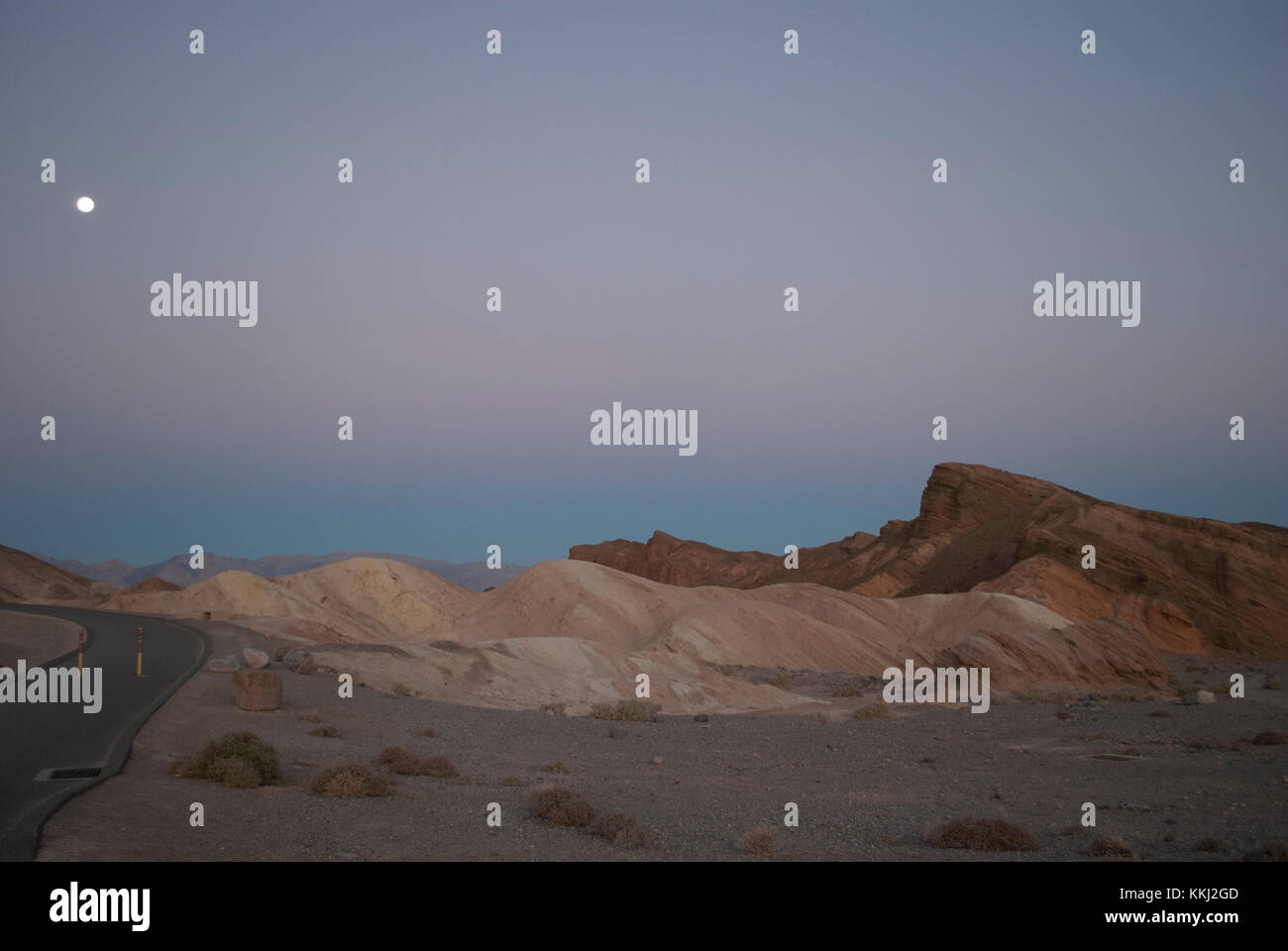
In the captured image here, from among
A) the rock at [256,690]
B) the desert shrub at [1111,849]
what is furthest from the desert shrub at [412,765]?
the desert shrub at [1111,849]

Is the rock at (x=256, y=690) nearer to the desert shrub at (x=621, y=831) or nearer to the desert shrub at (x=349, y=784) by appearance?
the desert shrub at (x=349, y=784)

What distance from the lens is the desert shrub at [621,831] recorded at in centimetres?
1088

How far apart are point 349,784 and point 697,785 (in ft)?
19.3

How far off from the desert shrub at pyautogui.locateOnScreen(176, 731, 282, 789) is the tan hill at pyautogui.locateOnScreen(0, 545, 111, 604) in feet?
228

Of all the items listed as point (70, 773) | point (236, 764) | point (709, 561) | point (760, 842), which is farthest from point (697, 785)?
point (709, 561)

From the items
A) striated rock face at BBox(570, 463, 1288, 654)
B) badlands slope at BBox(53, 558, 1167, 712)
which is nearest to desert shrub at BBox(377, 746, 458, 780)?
badlands slope at BBox(53, 558, 1167, 712)

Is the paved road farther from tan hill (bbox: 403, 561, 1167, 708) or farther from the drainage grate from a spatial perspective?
tan hill (bbox: 403, 561, 1167, 708)

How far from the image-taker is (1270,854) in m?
9.59

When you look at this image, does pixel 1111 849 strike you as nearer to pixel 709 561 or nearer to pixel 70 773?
pixel 70 773

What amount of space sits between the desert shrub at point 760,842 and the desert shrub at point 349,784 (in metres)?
4.97

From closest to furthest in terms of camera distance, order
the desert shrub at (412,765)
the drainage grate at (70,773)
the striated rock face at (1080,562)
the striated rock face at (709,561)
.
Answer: the drainage grate at (70,773)
the desert shrub at (412,765)
the striated rock face at (1080,562)
the striated rock face at (709,561)

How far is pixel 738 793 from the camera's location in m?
15.1
